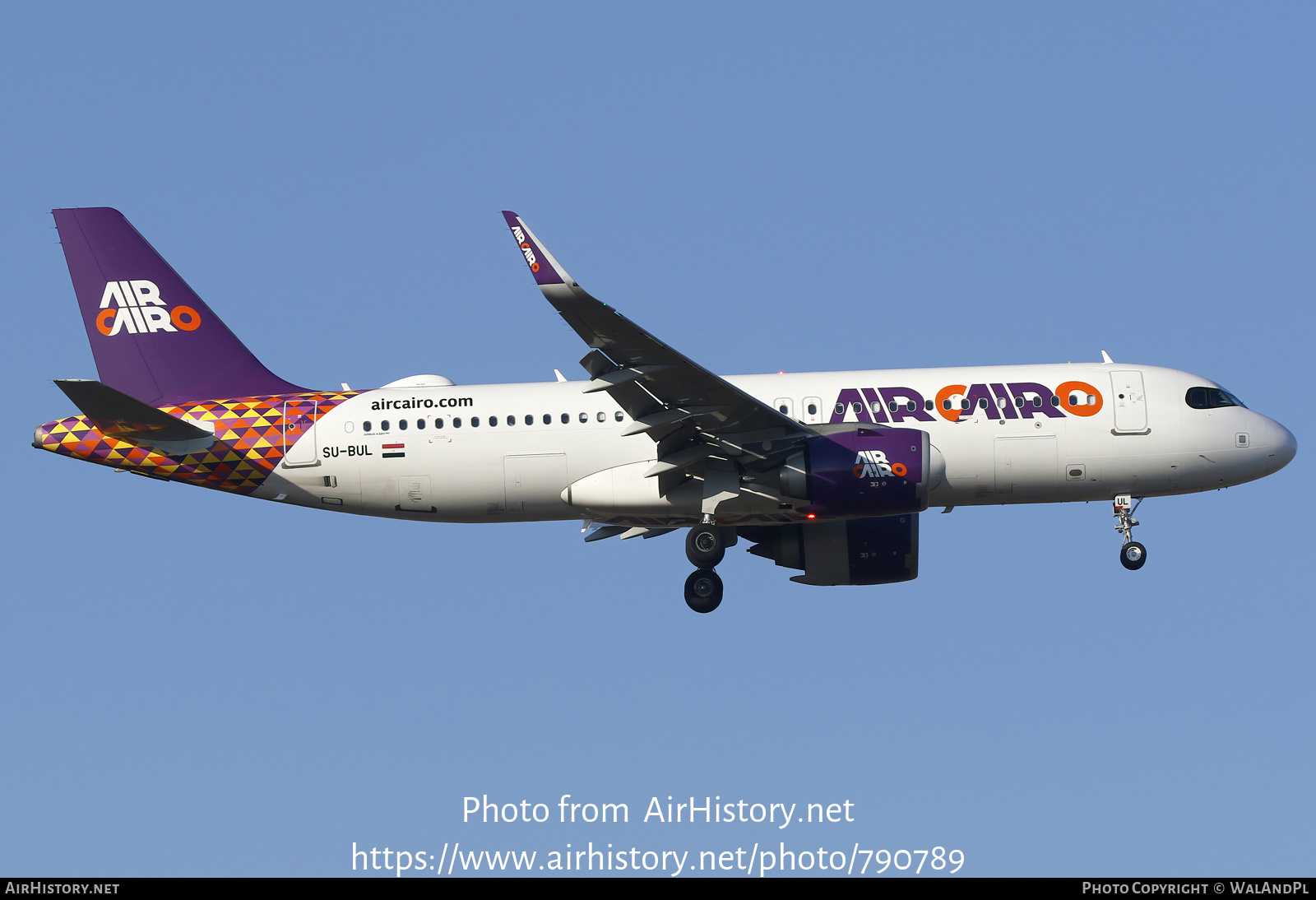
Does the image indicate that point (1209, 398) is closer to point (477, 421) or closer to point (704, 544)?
point (704, 544)

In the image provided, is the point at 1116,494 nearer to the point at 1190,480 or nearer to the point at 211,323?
the point at 1190,480

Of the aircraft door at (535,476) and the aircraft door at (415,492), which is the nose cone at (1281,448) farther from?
the aircraft door at (415,492)

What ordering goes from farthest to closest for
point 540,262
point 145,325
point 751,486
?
point 145,325, point 751,486, point 540,262

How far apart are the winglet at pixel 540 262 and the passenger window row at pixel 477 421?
724 centimetres

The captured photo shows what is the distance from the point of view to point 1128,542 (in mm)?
36344

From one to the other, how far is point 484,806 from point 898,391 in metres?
14.4

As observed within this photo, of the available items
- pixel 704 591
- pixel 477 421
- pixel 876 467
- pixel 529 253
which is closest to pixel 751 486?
pixel 876 467

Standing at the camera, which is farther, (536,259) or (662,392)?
(662,392)

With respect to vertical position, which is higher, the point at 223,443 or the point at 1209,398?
the point at 1209,398

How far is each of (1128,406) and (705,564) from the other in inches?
434

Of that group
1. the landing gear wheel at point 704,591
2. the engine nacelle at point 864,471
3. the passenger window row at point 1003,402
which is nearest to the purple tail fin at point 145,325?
the landing gear wheel at point 704,591

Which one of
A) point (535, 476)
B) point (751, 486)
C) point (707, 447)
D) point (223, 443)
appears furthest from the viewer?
point (223, 443)

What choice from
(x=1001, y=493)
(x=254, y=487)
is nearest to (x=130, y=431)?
(x=254, y=487)

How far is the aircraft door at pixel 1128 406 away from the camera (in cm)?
3531
